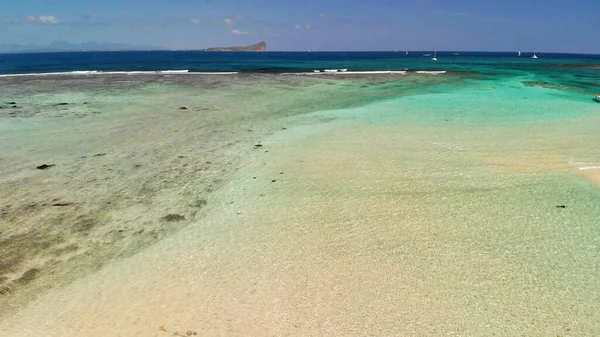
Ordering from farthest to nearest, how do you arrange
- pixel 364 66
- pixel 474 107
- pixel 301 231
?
pixel 364 66 < pixel 474 107 < pixel 301 231

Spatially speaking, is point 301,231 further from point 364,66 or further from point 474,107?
point 364,66

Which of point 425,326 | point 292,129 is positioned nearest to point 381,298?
point 425,326

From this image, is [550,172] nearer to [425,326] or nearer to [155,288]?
[425,326]

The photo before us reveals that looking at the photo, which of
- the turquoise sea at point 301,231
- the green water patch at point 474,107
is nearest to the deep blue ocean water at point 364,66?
the green water patch at point 474,107

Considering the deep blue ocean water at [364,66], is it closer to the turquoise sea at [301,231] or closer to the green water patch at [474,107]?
the green water patch at [474,107]

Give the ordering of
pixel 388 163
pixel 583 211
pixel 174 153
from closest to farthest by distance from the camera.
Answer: pixel 583 211 < pixel 388 163 < pixel 174 153

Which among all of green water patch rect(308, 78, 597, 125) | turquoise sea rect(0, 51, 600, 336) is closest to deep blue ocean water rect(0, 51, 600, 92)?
green water patch rect(308, 78, 597, 125)

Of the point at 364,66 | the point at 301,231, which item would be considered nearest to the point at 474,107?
the point at 301,231

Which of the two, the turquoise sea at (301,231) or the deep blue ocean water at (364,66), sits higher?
the deep blue ocean water at (364,66)

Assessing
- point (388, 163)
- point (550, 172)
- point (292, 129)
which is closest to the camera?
point (550, 172)
